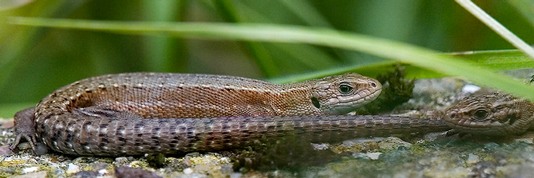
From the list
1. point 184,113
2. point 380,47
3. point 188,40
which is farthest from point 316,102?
point 188,40

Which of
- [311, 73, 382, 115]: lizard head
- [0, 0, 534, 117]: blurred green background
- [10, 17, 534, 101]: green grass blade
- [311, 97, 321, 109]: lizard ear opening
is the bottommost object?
[10, 17, 534, 101]: green grass blade

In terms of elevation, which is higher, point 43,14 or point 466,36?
point 466,36

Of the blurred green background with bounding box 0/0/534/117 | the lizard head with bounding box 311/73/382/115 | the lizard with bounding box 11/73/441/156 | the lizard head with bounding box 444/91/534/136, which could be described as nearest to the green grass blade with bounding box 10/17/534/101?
the lizard head with bounding box 444/91/534/136

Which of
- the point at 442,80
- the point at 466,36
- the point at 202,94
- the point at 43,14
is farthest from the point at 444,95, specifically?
the point at 43,14

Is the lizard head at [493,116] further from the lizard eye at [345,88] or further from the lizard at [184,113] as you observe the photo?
the lizard eye at [345,88]

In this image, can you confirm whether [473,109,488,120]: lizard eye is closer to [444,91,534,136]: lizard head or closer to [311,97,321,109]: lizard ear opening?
[444,91,534,136]: lizard head

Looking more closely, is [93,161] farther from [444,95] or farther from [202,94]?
[444,95]

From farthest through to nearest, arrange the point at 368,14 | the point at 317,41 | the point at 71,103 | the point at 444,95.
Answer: the point at 368,14, the point at 444,95, the point at 71,103, the point at 317,41
